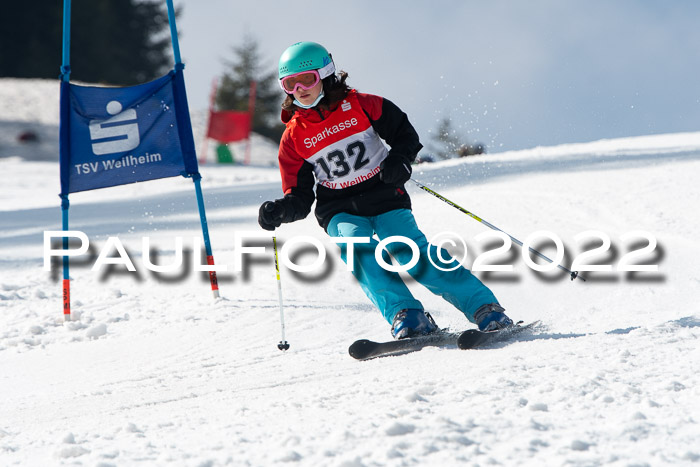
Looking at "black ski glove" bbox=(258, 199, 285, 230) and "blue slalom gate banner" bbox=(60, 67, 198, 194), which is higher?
"blue slalom gate banner" bbox=(60, 67, 198, 194)

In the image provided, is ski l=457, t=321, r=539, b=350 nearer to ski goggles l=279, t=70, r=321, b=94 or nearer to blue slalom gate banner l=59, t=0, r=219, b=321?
ski goggles l=279, t=70, r=321, b=94

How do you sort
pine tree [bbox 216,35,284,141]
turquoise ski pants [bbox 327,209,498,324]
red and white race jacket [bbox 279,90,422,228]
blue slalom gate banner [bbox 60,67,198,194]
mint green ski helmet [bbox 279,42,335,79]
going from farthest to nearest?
pine tree [bbox 216,35,284,141] < blue slalom gate banner [bbox 60,67,198,194] < red and white race jacket [bbox 279,90,422,228] < mint green ski helmet [bbox 279,42,335,79] < turquoise ski pants [bbox 327,209,498,324]

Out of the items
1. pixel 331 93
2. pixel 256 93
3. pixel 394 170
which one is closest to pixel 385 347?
pixel 394 170

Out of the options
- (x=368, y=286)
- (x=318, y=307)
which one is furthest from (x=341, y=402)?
(x=318, y=307)

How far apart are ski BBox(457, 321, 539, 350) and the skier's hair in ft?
4.44

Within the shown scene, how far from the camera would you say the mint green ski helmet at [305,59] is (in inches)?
150

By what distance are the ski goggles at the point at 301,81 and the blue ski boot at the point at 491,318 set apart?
1390 millimetres

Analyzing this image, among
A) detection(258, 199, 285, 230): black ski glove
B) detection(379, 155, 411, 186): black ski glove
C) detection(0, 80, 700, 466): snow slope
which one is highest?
detection(379, 155, 411, 186): black ski glove

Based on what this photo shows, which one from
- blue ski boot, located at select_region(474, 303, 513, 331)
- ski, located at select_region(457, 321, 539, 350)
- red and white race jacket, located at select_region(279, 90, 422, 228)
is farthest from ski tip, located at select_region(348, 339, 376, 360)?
red and white race jacket, located at select_region(279, 90, 422, 228)

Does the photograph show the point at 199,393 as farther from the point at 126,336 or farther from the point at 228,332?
the point at 126,336

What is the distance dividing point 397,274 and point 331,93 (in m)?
0.98

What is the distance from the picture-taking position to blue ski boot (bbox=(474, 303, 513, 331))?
3564 mm

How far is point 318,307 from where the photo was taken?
4.88m

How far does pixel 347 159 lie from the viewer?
3.95m
